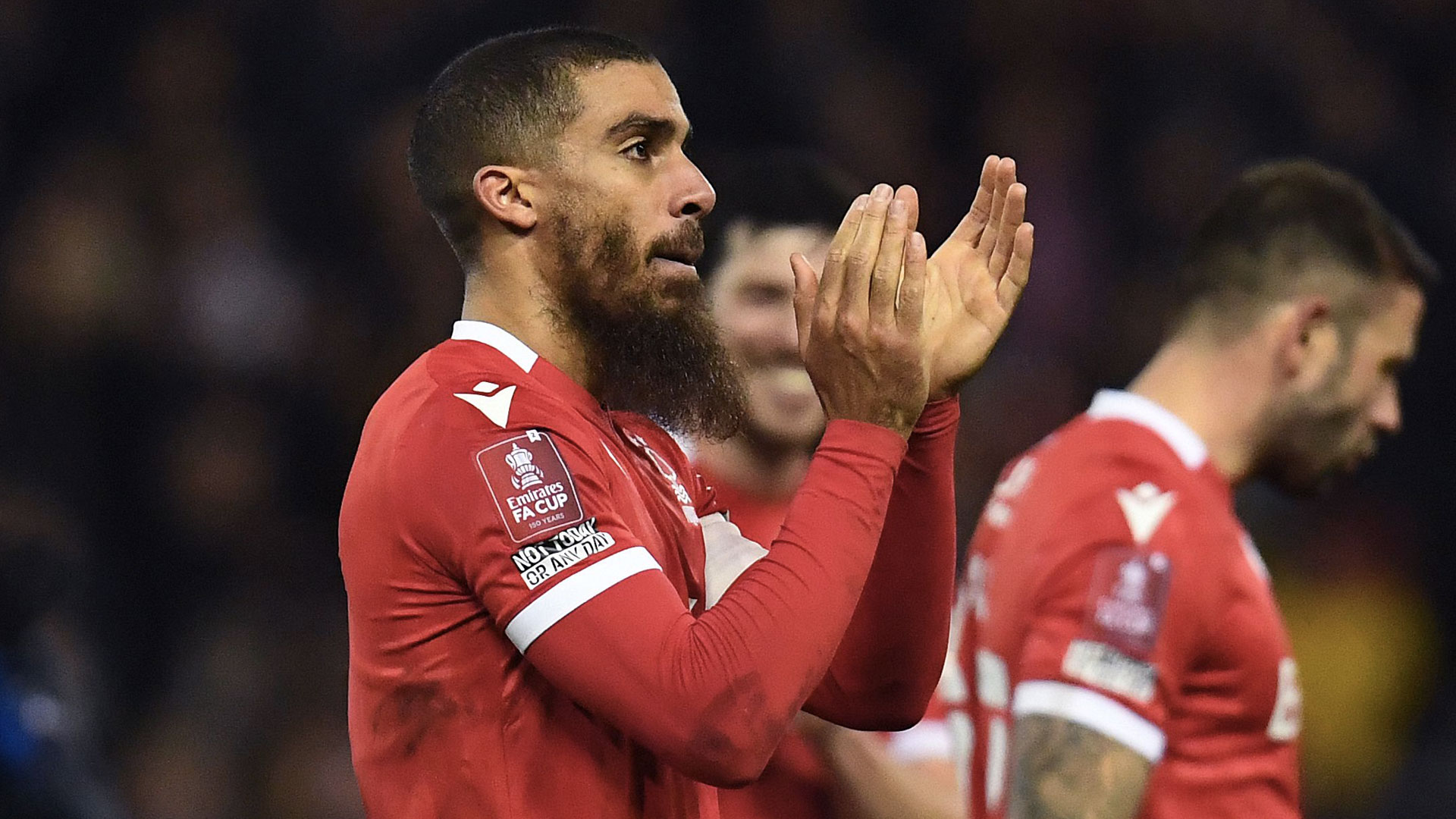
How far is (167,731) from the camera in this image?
6.37 m

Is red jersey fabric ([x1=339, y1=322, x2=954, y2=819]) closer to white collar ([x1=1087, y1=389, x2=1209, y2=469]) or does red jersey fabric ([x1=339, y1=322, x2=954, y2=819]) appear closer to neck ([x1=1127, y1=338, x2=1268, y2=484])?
white collar ([x1=1087, y1=389, x2=1209, y2=469])

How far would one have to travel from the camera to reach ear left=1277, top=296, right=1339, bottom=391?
385 centimetres

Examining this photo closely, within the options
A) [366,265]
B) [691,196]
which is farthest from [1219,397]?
[366,265]

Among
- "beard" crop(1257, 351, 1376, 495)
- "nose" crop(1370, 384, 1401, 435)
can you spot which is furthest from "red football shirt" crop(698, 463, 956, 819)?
"nose" crop(1370, 384, 1401, 435)

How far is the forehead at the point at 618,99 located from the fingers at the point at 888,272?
1.26 feet

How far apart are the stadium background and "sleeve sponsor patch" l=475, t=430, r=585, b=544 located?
311cm

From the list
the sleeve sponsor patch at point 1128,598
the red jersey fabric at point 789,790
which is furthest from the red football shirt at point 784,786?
the sleeve sponsor patch at point 1128,598

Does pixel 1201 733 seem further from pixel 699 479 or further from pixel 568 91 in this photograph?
pixel 568 91

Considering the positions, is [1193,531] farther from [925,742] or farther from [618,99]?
[618,99]

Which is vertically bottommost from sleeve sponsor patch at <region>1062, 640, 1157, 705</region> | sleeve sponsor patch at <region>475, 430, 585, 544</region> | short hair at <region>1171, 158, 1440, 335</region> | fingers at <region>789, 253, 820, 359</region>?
sleeve sponsor patch at <region>1062, 640, 1157, 705</region>

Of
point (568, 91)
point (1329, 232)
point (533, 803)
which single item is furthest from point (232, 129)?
point (533, 803)

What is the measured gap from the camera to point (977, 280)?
2.42 m

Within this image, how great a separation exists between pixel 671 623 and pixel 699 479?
76cm

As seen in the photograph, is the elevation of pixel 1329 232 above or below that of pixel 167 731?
above
